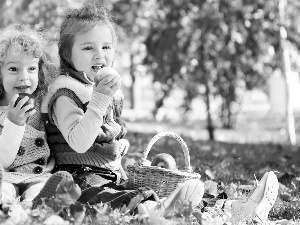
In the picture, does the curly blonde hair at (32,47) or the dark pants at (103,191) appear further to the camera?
the curly blonde hair at (32,47)

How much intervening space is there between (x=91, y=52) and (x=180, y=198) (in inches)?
41.8

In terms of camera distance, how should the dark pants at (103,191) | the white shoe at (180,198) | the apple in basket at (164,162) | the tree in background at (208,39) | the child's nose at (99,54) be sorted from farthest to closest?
the tree in background at (208,39) < the child's nose at (99,54) < the apple in basket at (164,162) < the dark pants at (103,191) < the white shoe at (180,198)

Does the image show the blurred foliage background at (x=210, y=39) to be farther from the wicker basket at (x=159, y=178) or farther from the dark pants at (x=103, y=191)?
the wicker basket at (x=159, y=178)

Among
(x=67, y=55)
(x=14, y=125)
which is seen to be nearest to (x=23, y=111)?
(x=14, y=125)

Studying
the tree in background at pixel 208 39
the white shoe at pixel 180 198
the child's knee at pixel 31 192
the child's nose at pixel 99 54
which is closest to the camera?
the white shoe at pixel 180 198

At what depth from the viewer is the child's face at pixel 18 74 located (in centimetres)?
315

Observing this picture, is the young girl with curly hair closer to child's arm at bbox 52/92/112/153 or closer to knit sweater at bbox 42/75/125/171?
knit sweater at bbox 42/75/125/171

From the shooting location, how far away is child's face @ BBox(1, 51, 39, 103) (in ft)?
10.3

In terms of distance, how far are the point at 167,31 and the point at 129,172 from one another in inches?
245

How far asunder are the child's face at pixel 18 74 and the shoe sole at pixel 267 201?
136cm

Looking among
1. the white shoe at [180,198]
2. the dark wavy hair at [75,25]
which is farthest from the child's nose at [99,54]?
the white shoe at [180,198]

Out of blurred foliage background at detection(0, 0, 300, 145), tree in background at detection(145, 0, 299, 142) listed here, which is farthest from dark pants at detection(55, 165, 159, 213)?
tree in background at detection(145, 0, 299, 142)

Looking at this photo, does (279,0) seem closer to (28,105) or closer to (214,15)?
(214,15)

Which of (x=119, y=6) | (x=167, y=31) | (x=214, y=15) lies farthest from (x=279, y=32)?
(x=119, y=6)
